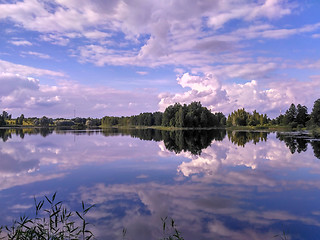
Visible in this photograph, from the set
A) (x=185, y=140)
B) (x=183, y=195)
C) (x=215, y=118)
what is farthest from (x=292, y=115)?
(x=183, y=195)

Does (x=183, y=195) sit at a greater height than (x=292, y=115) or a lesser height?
lesser

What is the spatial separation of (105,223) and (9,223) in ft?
11.5

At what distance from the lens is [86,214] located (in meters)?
9.22

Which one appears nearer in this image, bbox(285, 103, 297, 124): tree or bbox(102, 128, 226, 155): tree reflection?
bbox(102, 128, 226, 155): tree reflection

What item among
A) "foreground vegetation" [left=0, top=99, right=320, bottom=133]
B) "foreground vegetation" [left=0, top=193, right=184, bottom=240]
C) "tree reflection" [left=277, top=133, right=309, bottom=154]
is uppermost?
"foreground vegetation" [left=0, top=99, right=320, bottom=133]

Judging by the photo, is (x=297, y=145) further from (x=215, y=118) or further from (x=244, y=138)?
(x=215, y=118)

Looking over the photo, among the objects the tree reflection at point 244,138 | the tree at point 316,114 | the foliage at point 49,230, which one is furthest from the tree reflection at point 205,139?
the tree at point 316,114

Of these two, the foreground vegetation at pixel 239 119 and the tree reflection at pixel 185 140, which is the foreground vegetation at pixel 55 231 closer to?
the tree reflection at pixel 185 140

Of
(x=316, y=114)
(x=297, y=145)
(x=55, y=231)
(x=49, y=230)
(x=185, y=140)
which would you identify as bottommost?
(x=49, y=230)

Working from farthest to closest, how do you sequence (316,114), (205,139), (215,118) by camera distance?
(215,118), (316,114), (205,139)

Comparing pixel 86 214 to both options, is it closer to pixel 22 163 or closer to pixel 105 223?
pixel 105 223

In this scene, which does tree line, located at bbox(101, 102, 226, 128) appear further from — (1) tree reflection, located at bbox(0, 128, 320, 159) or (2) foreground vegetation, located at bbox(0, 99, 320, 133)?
(1) tree reflection, located at bbox(0, 128, 320, 159)

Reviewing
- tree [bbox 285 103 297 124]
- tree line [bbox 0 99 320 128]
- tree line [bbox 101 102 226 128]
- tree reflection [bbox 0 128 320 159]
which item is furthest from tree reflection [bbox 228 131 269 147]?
tree line [bbox 101 102 226 128]

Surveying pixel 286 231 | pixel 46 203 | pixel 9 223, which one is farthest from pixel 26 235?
pixel 286 231
